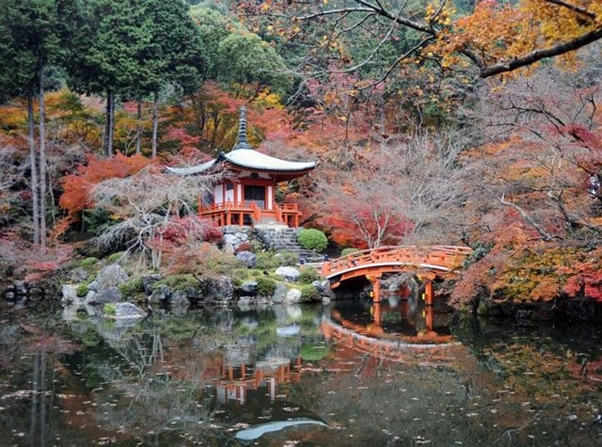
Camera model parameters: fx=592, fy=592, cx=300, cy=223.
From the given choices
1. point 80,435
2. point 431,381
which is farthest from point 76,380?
point 431,381

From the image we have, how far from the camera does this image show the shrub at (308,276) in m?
19.5

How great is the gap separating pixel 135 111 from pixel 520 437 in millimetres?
26266

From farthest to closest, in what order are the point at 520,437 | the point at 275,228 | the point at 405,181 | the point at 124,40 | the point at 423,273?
the point at 124,40 < the point at 275,228 < the point at 405,181 < the point at 423,273 < the point at 520,437

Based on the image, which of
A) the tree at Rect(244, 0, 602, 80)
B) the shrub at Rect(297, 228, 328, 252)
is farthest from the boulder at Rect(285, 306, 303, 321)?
the tree at Rect(244, 0, 602, 80)

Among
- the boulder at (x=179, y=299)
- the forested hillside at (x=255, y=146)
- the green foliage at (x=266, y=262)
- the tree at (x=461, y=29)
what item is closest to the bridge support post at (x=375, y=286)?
the forested hillside at (x=255, y=146)

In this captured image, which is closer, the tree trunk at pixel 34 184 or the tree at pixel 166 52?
the tree trunk at pixel 34 184

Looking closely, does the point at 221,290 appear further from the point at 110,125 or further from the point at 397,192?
the point at 110,125

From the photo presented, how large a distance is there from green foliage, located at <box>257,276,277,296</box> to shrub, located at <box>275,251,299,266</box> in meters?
1.93

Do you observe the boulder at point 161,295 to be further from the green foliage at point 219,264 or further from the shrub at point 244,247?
the shrub at point 244,247

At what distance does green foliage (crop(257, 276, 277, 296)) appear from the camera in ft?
60.6

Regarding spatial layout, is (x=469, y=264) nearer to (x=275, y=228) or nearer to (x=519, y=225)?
(x=519, y=225)

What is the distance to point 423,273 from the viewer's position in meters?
17.0

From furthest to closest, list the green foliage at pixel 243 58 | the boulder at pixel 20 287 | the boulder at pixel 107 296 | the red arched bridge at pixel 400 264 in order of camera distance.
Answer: the green foliage at pixel 243 58 < the boulder at pixel 20 287 < the boulder at pixel 107 296 < the red arched bridge at pixel 400 264

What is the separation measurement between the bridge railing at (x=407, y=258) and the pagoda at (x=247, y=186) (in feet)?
16.2
